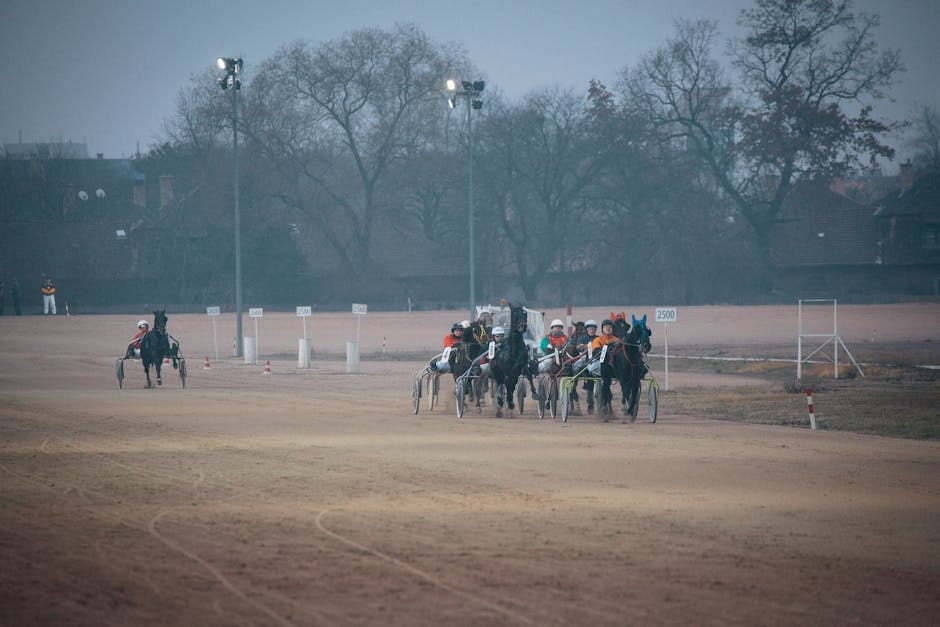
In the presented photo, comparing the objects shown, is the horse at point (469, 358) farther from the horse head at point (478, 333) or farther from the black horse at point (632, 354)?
the black horse at point (632, 354)

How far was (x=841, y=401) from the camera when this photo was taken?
23.4 meters

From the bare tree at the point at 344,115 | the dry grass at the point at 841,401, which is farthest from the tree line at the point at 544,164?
the dry grass at the point at 841,401

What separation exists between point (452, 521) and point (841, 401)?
47.3 ft

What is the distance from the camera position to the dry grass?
19.9 metres

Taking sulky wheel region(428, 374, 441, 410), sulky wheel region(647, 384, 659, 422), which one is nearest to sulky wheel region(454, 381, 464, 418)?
sulky wheel region(428, 374, 441, 410)

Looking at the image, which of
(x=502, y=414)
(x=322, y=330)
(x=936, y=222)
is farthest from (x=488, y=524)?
(x=936, y=222)

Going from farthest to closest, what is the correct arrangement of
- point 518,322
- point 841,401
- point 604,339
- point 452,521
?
point 841,401, point 518,322, point 604,339, point 452,521

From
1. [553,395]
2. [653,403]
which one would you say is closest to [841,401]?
[653,403]

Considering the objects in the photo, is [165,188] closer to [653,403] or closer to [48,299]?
[48,299]

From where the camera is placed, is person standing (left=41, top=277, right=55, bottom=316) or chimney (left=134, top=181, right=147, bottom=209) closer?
person standing (left=41, top=277, right=55, bottom=316)

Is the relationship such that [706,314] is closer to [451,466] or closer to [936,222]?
[936,222]

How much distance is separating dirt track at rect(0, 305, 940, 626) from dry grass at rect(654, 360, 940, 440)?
1.30 meters

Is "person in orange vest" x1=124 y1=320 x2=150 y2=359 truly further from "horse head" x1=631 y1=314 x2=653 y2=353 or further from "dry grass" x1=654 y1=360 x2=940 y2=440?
"horse head" x1=631 y1=314 x2=653 y2=353

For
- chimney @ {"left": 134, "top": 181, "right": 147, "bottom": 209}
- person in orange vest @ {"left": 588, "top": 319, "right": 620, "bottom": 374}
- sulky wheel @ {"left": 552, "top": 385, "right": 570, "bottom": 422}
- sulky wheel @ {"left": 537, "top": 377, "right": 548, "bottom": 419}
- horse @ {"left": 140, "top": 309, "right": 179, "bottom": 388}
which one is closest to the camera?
person in orange vest @ {"left": 588, "top": 319, "right": 620, "bottom": 374}
